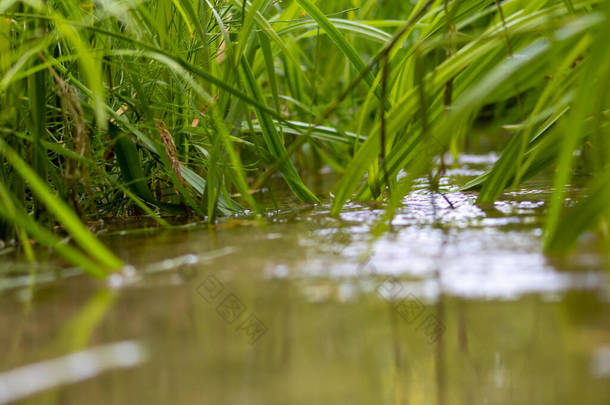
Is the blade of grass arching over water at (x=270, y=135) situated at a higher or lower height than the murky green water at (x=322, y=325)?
higher

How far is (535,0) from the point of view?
1.06 meters

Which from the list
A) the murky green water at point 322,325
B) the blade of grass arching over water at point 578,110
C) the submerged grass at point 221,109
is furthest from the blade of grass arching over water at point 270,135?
the blade of grass arching over water at point 578,110

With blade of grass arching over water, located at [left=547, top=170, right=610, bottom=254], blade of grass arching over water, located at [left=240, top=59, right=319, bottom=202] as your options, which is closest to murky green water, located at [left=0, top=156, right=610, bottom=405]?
blade of grass arching over water, located at [left=547, top=170, right=610, bottom=254]

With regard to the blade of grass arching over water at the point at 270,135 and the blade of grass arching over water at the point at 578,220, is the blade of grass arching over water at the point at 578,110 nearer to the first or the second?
the blade of grass arching over water at the point at 578,220

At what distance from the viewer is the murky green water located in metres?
0.44

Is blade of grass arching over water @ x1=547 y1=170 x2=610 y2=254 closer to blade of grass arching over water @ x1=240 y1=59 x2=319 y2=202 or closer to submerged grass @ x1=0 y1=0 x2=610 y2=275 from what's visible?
submerged grass @ x1=0 y1=0 x2=610 y2=275

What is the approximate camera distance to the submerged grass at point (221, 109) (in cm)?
71

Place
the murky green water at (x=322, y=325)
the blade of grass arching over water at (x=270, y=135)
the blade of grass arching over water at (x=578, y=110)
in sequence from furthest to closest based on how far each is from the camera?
1. the blade of grass arching over water at (x=270, y=135)
2. the blade of grass arching over water at (x=578, y=110)
3. the murky green water at (x=322, y=325)

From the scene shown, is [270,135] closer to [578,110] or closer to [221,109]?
[221,109]

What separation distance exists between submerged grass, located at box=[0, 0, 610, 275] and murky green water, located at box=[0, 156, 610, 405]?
0.23 feet

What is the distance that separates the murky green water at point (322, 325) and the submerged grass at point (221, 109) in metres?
0.07

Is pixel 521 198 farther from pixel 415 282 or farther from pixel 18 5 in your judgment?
pixel 18 5

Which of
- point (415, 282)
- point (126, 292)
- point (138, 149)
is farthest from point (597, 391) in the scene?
point (138, 149)

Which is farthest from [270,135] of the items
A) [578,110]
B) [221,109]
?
[578,110]
